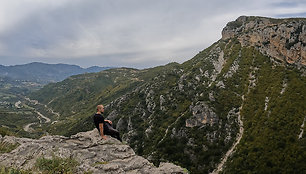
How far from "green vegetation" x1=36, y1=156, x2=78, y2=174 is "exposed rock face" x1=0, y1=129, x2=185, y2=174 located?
56 cm

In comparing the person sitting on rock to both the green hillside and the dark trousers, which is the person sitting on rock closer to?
the dark trousers

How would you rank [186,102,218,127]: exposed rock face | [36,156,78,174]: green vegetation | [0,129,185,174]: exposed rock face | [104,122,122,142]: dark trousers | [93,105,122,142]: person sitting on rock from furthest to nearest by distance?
[186,102,218,127]: exposed rock face
[104,122,122,142]: dark trousers
[93,105,122,142]: person sitting on rock
[0,129,185,174]: exposed rock face
[36,156,78,174]: green vegetation

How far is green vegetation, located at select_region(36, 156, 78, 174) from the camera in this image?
10595 millimetres

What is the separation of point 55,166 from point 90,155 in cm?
356

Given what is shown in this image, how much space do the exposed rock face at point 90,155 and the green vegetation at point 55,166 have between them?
1.83ft

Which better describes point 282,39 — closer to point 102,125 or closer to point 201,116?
point 201,116

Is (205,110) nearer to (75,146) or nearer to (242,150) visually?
(242,150)

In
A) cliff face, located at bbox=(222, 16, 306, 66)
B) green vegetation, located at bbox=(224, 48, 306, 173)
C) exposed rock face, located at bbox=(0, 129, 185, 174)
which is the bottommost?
green vegetation, located at bbox=(224, 48, 306, 173)

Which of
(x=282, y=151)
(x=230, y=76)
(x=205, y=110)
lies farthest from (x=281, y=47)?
(x=282, y=151)

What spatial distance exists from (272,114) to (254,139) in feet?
52.5

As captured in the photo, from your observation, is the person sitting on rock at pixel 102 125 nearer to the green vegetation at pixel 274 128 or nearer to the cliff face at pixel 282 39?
the green vegetation at pixel 274 128

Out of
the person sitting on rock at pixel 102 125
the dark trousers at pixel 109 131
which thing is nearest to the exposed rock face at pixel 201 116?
the dark trousers at pixel 109 131

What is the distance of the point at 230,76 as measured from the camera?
117 metres

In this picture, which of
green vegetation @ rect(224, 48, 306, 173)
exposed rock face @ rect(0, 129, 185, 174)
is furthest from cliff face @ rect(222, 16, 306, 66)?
exposed rock face @ rect(0, 129, 185, 174)
